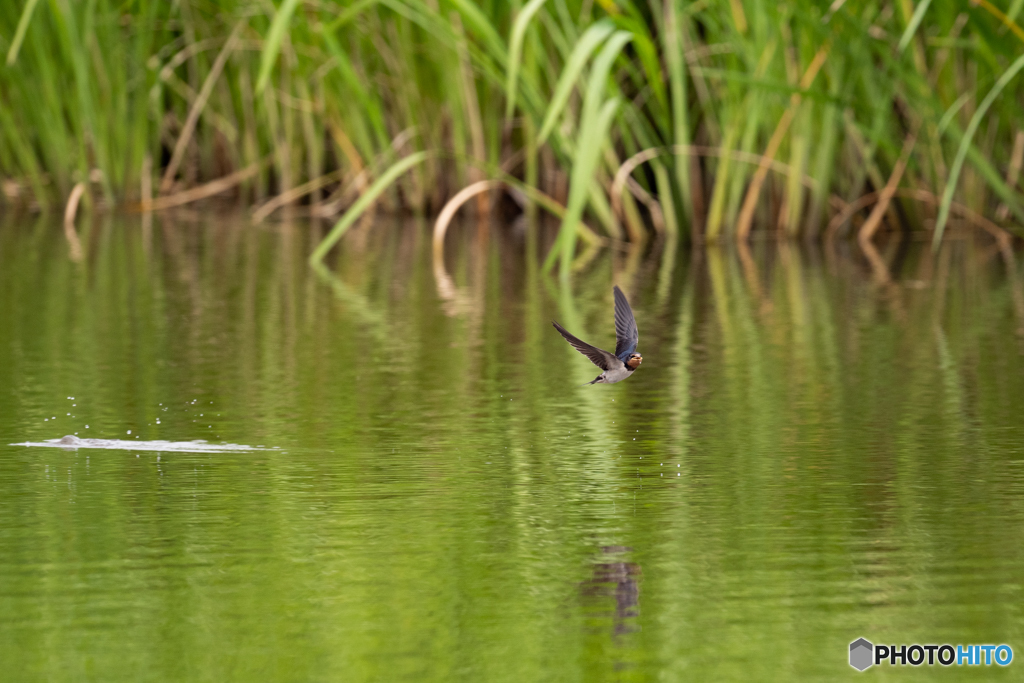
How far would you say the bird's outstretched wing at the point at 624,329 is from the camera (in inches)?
117

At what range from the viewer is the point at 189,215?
8.80 meters

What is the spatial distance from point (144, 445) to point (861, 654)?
166 centimetres

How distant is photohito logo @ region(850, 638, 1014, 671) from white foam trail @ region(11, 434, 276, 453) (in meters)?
1.49

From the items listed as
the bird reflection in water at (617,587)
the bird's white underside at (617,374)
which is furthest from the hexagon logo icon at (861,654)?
the bird's white underside at (617,374)

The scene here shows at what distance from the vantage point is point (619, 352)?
303 cm

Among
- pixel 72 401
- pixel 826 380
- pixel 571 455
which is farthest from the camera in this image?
pixel 826 380

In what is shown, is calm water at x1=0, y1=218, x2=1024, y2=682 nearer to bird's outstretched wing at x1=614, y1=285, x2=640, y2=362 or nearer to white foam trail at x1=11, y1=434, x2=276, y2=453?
white foam trail at x1=11, y1=434, x2=276, y2=453

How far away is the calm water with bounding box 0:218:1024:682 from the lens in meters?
1.80

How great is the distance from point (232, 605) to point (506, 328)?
9.55 ft

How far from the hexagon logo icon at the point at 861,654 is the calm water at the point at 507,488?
0.02 meters

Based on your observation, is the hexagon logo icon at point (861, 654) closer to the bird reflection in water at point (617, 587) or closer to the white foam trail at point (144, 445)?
the bird reflection in water at point (617, 587)

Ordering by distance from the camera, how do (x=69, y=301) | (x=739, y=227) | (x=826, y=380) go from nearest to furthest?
(x=826, y=380), (x=69, y=301), (x=739, y=227)

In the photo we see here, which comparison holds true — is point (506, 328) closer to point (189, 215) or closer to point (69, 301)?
point (69, 301)

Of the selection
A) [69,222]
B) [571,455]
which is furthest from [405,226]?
[571,455]
